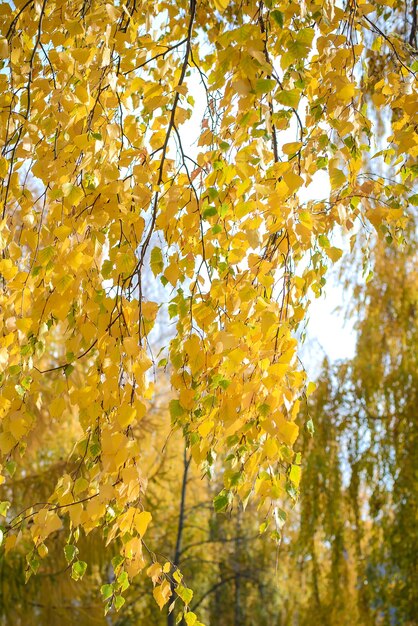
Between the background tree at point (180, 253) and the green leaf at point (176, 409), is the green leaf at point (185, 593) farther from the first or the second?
the green leaf at point (176, 409)

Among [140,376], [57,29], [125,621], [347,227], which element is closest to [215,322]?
[140,376]

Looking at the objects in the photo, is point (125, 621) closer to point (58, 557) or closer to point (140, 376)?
point (58, 557)

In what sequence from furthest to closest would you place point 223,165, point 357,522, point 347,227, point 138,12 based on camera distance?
point 357,522 → point 138,12 → point 347,227 → point 223,165

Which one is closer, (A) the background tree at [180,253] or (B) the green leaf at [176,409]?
(A) the background tree at [180,253]

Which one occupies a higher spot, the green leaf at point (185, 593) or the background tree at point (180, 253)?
the background tree at point (180, 253)

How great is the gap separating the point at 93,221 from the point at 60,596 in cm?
415

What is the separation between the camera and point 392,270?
5.37 m

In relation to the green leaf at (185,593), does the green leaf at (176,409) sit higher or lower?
higher

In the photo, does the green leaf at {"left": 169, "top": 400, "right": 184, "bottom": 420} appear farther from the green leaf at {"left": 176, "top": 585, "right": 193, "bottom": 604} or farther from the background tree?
the green leaf at {"left": 176, "top": 585, "right": 193, "bottom": 604}

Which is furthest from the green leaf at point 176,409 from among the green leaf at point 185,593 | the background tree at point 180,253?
the green leaf at point 185,593

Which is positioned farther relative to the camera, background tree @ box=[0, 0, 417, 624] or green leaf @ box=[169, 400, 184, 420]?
green leaf @ box=[169, 400, 184, 420]

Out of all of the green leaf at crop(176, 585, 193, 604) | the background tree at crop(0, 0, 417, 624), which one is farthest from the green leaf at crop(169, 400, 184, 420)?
the green leaf at crop(176, 585, 193, 604)

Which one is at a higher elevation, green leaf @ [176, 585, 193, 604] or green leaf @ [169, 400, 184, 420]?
green leaf @ [169, 400, 184, 420]

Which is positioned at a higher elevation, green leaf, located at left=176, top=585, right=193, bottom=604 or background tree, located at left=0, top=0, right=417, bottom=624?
background tree, located at left=0, top=0, right=417, bottom=624
